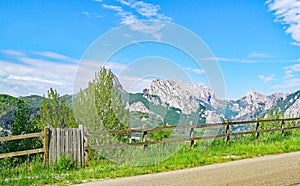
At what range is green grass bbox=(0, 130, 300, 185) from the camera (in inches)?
347

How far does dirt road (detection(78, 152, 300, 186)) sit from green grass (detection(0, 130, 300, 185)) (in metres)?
0.74

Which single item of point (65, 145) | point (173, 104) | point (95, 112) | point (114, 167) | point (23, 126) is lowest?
point (114, 167)

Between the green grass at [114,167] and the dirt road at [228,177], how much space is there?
736 millimetres

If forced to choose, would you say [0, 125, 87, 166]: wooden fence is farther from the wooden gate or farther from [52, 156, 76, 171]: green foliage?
[52, 156, 76, 171]: green foliage

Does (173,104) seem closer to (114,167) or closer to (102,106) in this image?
(102,106)

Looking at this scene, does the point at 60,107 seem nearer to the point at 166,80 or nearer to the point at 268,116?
the point at 166,80

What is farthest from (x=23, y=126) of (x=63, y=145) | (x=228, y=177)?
(x=228, y=177)

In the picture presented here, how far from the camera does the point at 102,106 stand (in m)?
14.8

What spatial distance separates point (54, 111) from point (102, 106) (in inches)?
297

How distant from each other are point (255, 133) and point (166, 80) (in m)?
6.19

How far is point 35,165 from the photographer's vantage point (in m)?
10.7

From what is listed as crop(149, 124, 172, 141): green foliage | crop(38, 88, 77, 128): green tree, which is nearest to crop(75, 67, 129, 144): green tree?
crop(149, 124, 172, 141): green foliage

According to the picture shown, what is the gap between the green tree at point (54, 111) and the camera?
20.2 m

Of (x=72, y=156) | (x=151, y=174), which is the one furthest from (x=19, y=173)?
(x=151, y=174)
